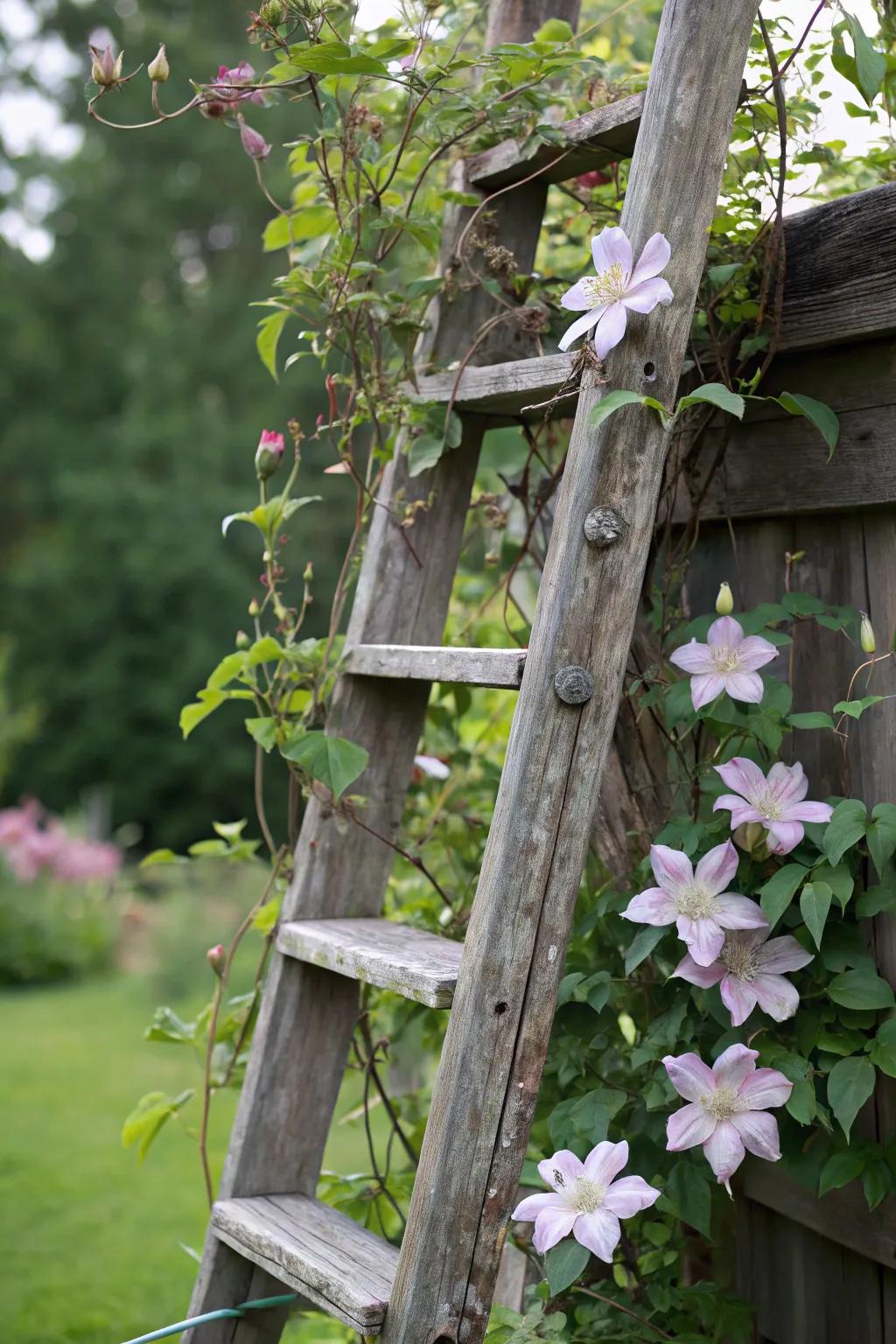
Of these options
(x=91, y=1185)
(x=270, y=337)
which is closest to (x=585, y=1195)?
(x=270, y=337)

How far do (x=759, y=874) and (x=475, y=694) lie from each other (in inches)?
51.0

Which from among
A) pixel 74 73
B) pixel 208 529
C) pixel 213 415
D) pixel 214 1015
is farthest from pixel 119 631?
pixel 214 1015

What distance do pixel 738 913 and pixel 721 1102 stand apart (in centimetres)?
18

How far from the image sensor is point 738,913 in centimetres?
123

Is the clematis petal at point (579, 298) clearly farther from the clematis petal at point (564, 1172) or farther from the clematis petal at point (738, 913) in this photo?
the clematis petal at point (564, 1172)

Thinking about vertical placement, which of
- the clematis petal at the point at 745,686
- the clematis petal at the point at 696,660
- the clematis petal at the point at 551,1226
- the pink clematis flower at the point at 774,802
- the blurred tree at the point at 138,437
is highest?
the blurred tree at the point at 138,437

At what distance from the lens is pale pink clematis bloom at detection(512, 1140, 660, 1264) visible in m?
1.14

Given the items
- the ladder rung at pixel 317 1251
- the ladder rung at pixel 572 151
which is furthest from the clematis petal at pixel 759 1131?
the ladder rung at pixel 572 151

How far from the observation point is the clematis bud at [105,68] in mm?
1288

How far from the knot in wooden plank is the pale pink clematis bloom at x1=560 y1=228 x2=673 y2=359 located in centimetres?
30

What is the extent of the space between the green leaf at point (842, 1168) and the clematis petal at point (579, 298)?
2.85 ft

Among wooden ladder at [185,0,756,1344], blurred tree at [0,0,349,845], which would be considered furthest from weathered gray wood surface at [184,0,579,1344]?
blurred tree at [0,0,349,845]

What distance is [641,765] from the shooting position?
1592 mm

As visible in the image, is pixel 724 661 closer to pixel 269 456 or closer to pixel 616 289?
pixel 616 289
